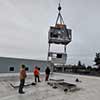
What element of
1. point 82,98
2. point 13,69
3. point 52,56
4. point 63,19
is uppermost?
point 63,19

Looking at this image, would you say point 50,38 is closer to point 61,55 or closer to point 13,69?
point 61,55

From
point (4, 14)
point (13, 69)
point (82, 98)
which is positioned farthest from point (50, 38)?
point (82, 98)

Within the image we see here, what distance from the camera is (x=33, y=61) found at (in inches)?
1014

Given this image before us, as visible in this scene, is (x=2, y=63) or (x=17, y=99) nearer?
(x=17, y=99)

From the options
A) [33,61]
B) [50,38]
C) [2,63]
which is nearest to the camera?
[2,63]

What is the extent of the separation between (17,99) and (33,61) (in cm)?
1860

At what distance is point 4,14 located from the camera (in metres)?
16.6

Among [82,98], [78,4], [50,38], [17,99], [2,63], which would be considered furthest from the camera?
[50,38]

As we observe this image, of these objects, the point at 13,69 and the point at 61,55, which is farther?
the point at 61,55

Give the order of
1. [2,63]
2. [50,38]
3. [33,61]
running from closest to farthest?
[2,63], [33,61], [50,38]

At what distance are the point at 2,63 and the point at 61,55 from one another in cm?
1359

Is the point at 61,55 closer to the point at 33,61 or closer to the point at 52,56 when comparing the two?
the point at 52,56

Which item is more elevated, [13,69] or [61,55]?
[61,55]

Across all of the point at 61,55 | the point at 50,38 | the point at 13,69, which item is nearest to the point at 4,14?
the point at 13,69
